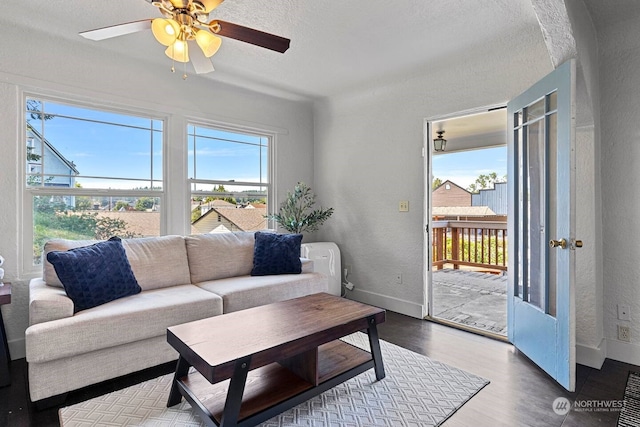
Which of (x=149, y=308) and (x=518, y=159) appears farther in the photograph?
(x=518, y=159)

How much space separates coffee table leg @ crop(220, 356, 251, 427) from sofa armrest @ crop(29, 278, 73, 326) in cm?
128

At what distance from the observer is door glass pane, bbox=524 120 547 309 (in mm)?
2434

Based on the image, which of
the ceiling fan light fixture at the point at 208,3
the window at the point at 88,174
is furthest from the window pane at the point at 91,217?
the ceiling fan light fixture at the point at 208,3

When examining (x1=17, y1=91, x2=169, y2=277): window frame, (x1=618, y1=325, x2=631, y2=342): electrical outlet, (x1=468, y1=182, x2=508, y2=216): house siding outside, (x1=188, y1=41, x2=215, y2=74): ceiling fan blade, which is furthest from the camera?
(x1=468, y1=182, x2=508, y2=216): house siding outside

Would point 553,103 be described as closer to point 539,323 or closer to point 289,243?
point 539,323

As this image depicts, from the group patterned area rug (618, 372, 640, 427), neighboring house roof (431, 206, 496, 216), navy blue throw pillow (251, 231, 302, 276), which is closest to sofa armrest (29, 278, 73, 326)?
navy blue throw pillow (251, 231, 302, 276)

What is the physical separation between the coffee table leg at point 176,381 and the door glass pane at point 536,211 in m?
2.35

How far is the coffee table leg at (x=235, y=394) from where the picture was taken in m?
1.59

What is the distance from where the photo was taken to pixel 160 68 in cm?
340

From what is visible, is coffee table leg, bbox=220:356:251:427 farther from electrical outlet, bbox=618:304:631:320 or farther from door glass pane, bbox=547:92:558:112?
electrical outlet, bbox=618:304:631:320

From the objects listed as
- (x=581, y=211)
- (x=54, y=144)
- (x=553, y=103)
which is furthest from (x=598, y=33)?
(x=54, y=144)

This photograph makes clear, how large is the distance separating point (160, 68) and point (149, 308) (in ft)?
7.74

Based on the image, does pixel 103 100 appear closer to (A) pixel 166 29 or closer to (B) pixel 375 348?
(A) pixel 166 29

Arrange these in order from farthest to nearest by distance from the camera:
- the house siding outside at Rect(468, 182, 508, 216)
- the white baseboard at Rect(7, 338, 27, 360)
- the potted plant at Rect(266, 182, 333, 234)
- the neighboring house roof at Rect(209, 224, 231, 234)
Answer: the house siding outside at Rect(468, 182, 508, 216) < the potted plant at Rect(266, 182, 333, 234) < the neighboring house roof at Rect(209, 224, 231, 234) < the white baseboard at Rect(7, 338, 27, 360)
